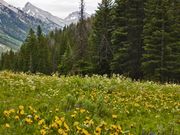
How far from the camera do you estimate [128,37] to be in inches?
2010

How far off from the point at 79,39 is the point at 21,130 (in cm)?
5326

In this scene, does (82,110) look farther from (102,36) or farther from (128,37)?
(102,36)

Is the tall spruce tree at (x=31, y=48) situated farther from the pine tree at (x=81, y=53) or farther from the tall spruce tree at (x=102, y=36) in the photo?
the tall spruce tree at (x=102, y=36)

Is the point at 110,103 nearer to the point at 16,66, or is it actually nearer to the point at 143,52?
the point at 143,52

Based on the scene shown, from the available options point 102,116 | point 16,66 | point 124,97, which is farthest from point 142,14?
point 16,66

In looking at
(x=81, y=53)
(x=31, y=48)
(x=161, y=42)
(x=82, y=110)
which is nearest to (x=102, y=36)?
(x=81, y=53)

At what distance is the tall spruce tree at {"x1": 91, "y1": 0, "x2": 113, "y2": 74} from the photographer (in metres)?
54.0

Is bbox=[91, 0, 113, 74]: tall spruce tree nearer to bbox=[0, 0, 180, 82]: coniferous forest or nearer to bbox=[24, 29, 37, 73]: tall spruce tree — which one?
bbox=[0, 0, 180, 82]: coniferous forest

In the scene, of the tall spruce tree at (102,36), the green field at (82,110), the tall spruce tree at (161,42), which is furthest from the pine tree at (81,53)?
the green field at (82,110)

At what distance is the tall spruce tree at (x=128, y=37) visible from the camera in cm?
4978

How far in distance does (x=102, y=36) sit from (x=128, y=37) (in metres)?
5.89

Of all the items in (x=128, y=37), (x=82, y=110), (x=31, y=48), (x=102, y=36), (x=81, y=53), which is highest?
(x=31, y=48)

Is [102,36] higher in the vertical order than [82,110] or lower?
higher

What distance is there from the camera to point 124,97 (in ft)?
41.2
